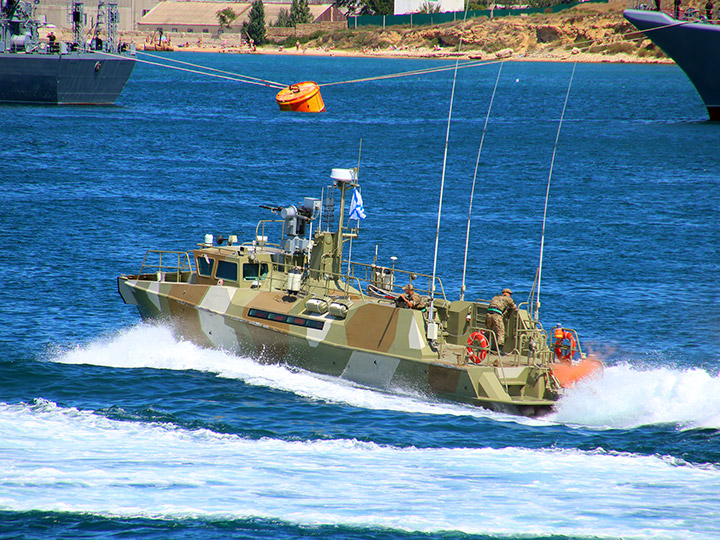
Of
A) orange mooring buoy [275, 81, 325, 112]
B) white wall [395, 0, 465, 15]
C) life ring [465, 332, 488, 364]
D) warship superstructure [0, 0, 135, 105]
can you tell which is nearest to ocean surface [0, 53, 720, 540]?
life ring [465, 332, 488, 364]

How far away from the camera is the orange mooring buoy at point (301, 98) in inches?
846

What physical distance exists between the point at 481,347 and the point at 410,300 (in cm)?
193

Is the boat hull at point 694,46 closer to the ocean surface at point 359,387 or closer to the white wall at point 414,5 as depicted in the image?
the ocean surface at point 359,387

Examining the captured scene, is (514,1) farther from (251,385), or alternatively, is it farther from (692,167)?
(251,385)

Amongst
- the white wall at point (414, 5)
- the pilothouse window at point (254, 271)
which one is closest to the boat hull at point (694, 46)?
the pilothouse window at point (254, 271)

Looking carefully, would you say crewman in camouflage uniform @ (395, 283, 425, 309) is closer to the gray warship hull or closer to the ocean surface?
the ocean surface

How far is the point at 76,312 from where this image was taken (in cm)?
2733

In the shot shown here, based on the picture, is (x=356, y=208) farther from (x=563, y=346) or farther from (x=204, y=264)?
(x=563, y=346)

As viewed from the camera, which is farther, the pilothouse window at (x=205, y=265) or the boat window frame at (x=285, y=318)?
the pilothouse window at (x=205, y=265)

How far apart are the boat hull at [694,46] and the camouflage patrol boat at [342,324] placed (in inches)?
2371

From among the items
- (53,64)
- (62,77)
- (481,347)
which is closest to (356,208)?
(481,347)

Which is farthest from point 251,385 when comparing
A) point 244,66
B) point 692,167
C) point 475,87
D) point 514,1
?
point 514,1

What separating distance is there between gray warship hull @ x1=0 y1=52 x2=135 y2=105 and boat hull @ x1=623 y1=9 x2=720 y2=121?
48.8 meters

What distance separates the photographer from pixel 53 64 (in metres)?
86.1
